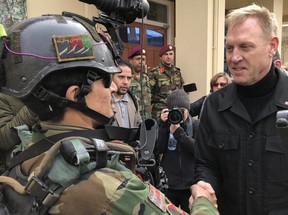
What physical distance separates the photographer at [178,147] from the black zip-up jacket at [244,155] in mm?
1073

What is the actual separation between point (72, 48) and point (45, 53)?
0.11 meters

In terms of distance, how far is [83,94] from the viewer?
1.39 metres

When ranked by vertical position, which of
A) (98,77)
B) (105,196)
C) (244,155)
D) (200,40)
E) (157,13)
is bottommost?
(244,155)

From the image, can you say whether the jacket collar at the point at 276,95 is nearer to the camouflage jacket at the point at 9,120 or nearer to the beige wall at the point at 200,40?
the camouflage jacket at the point at 9,120

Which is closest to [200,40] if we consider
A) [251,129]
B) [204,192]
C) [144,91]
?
[144,91]

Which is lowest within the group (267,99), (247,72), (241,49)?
(267,99)

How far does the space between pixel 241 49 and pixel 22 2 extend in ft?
11.8

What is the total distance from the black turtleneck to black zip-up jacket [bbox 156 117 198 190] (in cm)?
127

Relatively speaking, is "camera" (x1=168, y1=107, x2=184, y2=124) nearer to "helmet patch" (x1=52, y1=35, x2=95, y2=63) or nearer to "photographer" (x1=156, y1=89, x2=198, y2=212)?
"photographer" (x1=156, y1=89, x2=198, y2=212)

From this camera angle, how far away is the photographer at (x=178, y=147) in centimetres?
332

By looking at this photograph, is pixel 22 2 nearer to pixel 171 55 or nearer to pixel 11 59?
pixel 171 55

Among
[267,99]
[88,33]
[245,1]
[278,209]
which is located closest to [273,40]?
[267,99]

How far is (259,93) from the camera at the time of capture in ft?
6.72

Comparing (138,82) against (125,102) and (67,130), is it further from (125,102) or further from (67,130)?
(67,130)
